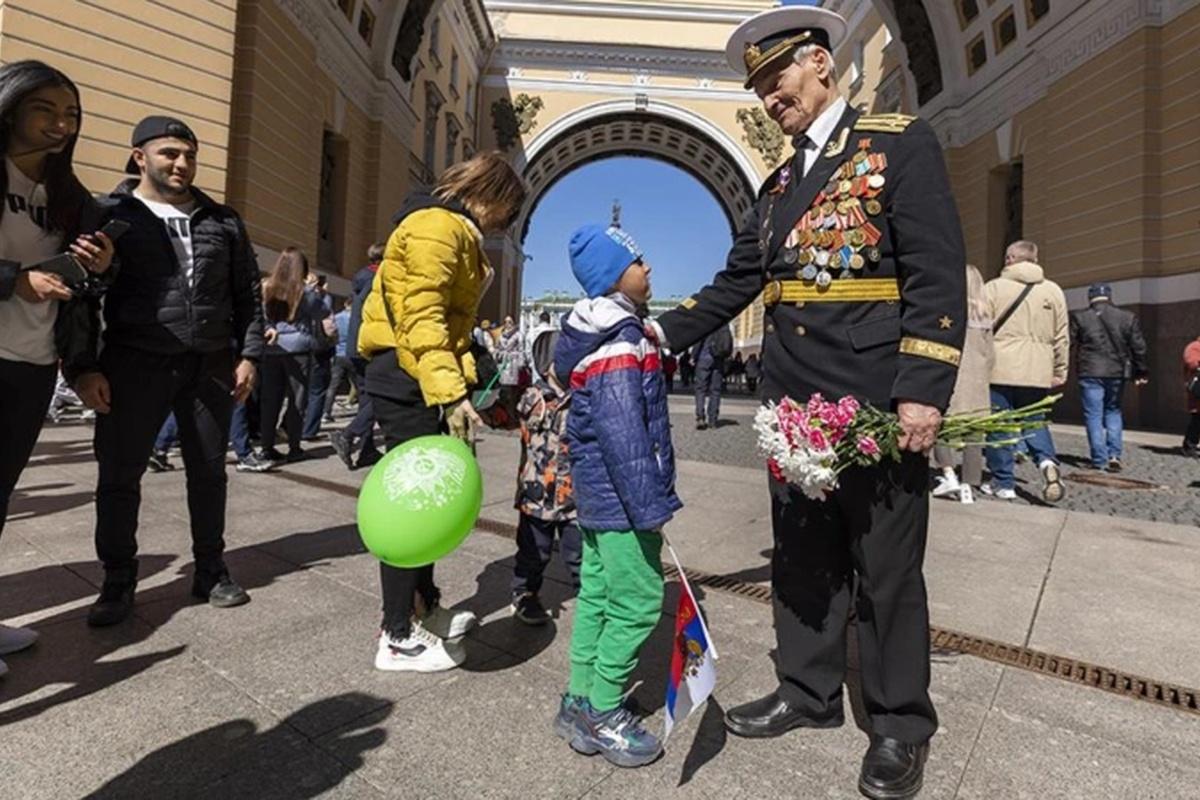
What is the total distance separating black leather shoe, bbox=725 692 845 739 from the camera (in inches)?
75.8

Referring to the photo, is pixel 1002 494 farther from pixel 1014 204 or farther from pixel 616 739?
pixel 1014 204

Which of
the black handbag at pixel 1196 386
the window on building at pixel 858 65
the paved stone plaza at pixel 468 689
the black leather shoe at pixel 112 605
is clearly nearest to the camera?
the paved stone plaza at pixel 468 689

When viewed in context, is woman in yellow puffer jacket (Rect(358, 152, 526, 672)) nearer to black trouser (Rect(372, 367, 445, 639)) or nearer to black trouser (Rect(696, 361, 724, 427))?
black trouser (Rect(372, 367, 445, 639))

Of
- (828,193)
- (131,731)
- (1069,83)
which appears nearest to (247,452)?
(131,731)

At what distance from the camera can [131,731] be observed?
71.0 inches

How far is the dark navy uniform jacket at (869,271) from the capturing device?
1.69 m

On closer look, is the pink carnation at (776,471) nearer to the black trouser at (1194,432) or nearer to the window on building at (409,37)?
the black trouser at (1194,432)

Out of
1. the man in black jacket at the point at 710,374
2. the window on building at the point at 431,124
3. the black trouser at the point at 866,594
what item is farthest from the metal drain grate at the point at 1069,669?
the window on building at the point at 431,124

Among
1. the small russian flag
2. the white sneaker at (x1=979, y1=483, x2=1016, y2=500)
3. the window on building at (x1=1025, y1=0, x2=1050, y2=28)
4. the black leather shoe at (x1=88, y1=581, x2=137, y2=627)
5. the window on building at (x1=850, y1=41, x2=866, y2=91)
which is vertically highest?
the window on building at (x1=850, y1=41, x2=866, y2=91)

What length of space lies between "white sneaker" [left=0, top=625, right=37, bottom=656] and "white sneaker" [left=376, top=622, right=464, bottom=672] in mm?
1156

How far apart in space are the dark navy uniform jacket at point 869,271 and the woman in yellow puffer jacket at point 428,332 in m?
0.96

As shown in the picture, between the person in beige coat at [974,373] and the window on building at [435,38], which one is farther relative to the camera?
the window on building at [435,38]

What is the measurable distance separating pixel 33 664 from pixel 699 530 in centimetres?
321

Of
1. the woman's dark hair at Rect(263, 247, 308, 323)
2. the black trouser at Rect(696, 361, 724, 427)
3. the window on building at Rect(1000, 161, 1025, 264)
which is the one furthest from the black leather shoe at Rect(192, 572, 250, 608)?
the window on building at Rect(1000, 161, 1025, 264)
